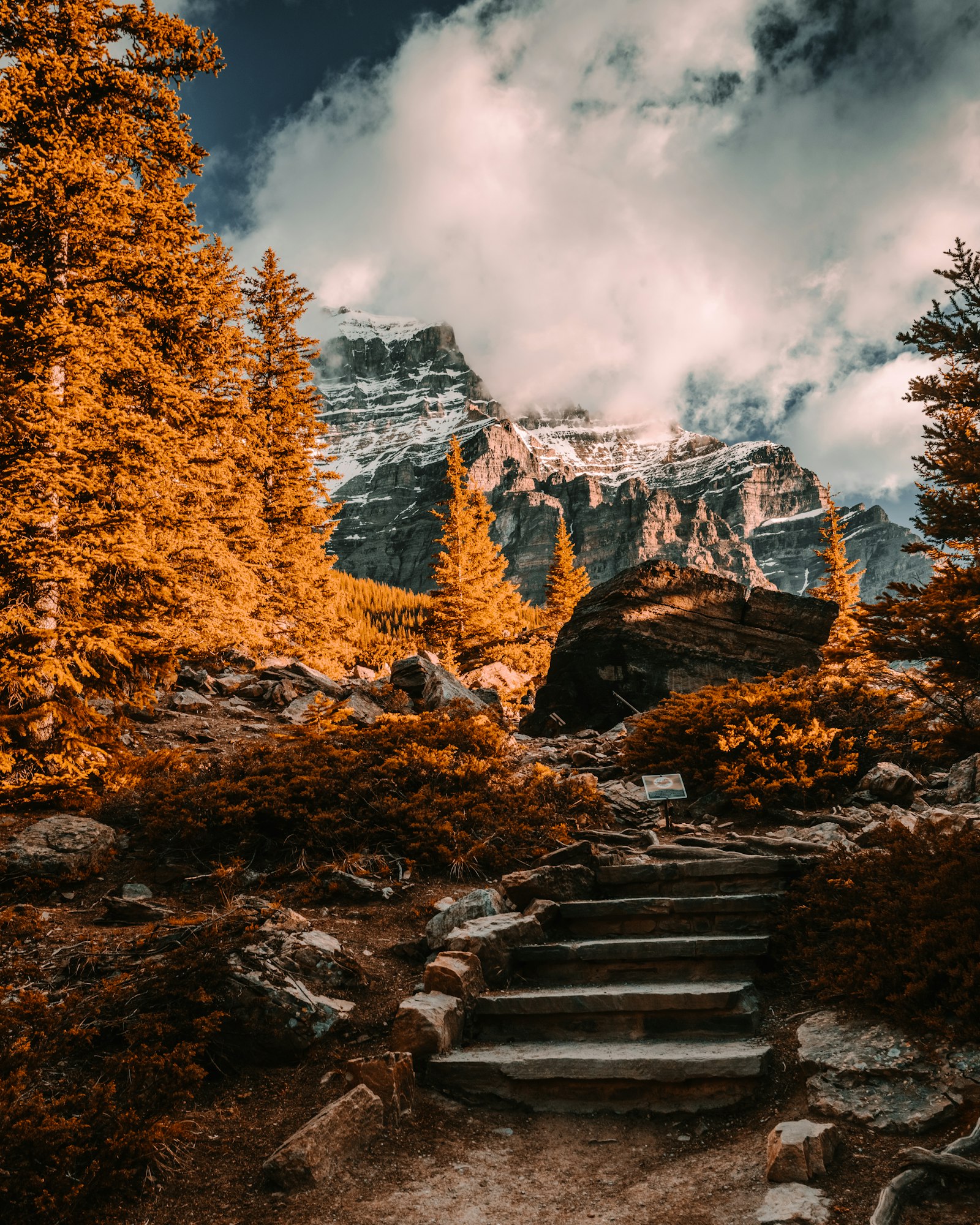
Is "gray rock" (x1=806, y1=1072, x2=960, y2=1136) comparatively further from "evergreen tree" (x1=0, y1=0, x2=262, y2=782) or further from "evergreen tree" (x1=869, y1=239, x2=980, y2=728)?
"evergreen tree" (x1=0, y1=0, x2=262, y2=782)

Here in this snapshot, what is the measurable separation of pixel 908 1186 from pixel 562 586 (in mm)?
38994

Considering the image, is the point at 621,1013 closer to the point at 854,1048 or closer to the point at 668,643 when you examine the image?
the point at 854,1048

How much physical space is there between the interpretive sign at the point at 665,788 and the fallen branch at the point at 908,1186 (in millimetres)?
4622

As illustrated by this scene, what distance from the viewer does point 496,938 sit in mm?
5332

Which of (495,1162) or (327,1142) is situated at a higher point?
(327,1142)

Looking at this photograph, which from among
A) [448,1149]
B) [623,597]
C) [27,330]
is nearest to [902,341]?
[623,597]

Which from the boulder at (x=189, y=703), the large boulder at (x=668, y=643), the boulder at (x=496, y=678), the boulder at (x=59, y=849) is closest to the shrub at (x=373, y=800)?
the boulder at (x=59, y=849)

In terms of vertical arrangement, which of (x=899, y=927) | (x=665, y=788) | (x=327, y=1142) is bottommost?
(x=327, y=1142)

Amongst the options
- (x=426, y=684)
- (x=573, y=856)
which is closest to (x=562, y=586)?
(x=426, y=684)

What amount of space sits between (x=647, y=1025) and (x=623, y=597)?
12314 millimetres

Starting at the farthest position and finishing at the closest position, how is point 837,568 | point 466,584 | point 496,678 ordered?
point 837,568, point 466,584, point 496,678

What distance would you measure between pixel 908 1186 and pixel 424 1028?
273cm

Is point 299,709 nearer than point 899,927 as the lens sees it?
No

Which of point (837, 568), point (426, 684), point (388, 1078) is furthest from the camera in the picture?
point (837, 568)
